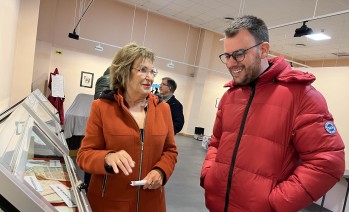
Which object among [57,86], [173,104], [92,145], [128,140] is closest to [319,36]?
[173,104]

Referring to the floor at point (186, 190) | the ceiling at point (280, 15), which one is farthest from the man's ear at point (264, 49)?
the ceiling at point (280, 15)

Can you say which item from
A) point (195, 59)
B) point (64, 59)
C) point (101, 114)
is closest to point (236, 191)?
point (101, 114)

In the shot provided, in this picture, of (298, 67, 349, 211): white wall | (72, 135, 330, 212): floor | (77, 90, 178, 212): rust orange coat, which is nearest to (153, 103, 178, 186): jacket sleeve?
(77, 90, 178, 212): rust orange coat

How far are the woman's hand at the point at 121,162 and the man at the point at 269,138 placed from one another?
51 cm

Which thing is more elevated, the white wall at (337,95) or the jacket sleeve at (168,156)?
the white wall at (337,95)

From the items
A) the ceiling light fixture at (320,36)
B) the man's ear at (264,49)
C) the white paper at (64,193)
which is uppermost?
the ceiling light fixture at (320,36)

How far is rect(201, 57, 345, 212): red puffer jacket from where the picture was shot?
3.64ft

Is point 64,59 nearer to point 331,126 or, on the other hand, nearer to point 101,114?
point 101,114

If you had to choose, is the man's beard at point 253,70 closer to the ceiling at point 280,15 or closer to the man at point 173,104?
the man at point 173,104

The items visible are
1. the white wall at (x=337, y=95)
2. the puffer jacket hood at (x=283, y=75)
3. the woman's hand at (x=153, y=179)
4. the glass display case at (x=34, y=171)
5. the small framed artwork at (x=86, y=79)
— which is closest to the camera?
the glass display case at (x=34, y=171)

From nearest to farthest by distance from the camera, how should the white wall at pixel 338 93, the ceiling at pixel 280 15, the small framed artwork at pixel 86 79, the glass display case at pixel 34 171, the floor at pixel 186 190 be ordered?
1. the glass display case at pixel 34 171
2. the floor at pixel 186 190
3. the white wall at pixel 338 93
4. the ceiling at pixel 280 15
5. the small framed artwork at pixel 86 79

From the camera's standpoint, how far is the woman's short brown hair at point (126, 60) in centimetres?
142

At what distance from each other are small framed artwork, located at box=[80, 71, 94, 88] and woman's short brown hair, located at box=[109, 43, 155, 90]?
861 centimetres

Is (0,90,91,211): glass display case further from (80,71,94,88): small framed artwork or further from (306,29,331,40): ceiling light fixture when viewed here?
(306,29,331,40): ceiling light fixture
